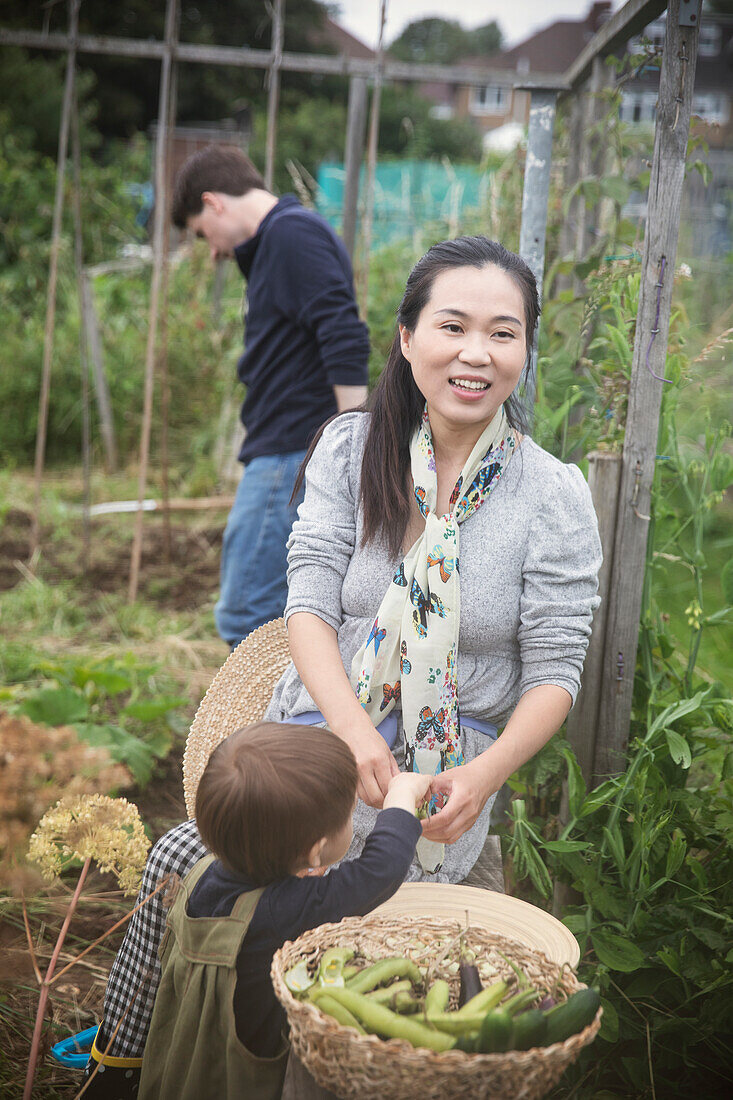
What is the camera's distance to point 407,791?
1406 millimetres

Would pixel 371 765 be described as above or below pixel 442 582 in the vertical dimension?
below

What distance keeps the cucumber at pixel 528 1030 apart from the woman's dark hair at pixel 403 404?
33.0 inches

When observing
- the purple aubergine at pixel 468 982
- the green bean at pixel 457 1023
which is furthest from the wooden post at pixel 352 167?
the green bean at pixel 457 1023

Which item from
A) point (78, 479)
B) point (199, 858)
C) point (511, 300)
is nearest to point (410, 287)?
point (511, 300)

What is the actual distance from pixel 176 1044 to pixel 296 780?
41 cm

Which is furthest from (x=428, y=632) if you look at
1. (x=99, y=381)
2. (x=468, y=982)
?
(x=99, y=381)

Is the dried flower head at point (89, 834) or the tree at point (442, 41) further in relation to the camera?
the tree at point (442, 41)

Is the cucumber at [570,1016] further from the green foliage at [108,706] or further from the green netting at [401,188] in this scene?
the green netting at [401,188]

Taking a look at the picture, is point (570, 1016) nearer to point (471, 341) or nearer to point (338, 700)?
point (338, 700)

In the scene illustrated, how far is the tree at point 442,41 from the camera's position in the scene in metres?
32.3

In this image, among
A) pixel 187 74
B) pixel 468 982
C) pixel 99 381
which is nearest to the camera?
pixel 468 982

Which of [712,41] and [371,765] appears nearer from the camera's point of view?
[371,765]

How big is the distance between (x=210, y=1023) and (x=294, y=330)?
2.11 m

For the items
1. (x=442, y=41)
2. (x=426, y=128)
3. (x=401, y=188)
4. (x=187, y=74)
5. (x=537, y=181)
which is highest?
(x=442, y=41)
